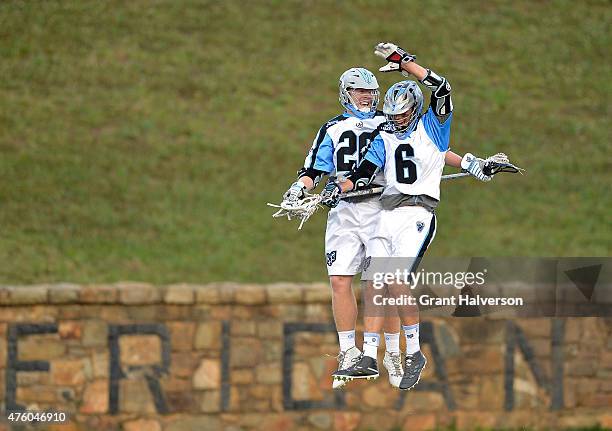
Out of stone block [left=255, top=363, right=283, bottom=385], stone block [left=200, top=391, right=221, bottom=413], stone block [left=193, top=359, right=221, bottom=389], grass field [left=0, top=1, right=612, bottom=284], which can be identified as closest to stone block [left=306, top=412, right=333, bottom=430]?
stone block [left=255, top=363, right=283, bottom=385]

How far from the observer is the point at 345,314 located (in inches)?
390

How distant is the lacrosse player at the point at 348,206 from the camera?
32.5 feet

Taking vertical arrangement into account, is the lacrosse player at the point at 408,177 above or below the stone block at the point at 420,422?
above

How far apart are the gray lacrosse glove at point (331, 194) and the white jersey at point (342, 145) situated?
21cm

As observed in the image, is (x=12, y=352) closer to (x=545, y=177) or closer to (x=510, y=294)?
(x=510, y=294)

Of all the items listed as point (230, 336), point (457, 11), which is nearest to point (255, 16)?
point (457, 11)

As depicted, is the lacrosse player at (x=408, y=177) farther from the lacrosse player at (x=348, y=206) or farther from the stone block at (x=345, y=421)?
the stone block at (x=345, y=421)

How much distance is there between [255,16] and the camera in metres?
47.9

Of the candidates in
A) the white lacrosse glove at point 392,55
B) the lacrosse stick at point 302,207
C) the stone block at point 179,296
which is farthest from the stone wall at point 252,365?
the white lacrosse glove at point 392,55

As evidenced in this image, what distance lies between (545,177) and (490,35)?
21.9 ft

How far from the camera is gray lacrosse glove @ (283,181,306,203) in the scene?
32.1 feet

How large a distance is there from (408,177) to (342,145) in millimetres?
664

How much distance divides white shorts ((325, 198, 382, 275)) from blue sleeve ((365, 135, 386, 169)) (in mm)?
333

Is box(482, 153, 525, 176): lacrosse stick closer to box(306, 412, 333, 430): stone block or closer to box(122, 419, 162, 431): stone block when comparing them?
box(306, 412, 333, 430): stone block
